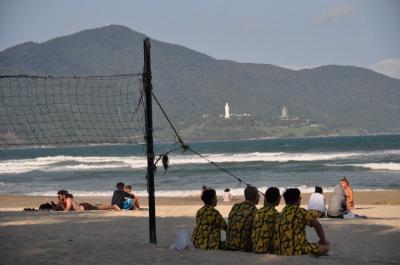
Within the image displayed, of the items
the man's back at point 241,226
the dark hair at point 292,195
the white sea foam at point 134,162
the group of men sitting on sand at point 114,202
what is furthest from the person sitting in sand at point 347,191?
the white sea foam at point 134,162

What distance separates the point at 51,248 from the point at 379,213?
8.98 meters

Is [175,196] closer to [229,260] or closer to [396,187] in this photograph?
[396,187]

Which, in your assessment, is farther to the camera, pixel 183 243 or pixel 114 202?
pixel 114 202

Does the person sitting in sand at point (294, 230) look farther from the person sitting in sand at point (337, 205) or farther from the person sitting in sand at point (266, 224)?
the person sitting in sand at point (337, 205)

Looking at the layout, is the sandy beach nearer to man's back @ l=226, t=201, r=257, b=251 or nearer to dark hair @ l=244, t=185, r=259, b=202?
Answer: man's back @ l=226, t=201, r=257, b=251

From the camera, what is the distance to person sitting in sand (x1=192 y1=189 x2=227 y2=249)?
8180 millimetres

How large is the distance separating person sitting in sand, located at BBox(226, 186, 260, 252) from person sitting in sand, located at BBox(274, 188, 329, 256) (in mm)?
428

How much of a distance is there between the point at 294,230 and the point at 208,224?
1.25 m

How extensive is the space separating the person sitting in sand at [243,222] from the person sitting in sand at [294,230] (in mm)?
428

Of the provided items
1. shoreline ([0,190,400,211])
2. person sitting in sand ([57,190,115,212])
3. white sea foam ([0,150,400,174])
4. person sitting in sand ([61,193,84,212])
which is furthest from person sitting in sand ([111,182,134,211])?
white sea foam ([0,150,400,174])

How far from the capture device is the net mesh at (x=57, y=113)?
1407cm

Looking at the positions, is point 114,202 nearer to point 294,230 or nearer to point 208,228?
point 208,228

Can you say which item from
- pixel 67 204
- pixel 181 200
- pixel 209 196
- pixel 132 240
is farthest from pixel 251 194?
pixel 181 200

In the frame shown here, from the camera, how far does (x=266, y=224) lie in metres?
7.78
